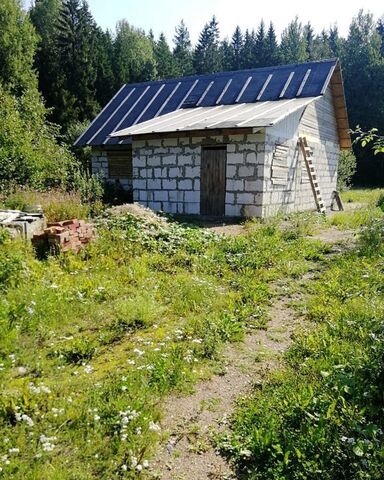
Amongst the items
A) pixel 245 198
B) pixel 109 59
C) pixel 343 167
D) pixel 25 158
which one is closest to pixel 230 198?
pixel 245 198

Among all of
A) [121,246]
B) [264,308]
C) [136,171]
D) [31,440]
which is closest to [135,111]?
[136,171]

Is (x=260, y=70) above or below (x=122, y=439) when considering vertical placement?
above

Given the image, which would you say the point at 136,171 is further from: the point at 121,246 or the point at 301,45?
the point at 301,45

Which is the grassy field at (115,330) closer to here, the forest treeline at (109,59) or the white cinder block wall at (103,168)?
the white cinder block wall at (103,168)

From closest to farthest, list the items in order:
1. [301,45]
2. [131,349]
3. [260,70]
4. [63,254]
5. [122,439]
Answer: [122,439] < [131,349] < [63,254] < [260,70] < [301,45]

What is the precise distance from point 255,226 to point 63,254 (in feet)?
16.5

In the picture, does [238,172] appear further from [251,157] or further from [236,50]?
[236,50]

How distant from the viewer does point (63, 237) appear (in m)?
6.37

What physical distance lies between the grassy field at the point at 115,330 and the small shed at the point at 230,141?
3.61m

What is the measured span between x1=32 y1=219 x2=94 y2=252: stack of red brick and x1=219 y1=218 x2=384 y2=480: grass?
4177mm

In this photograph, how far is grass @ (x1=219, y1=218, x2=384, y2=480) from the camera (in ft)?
7.36

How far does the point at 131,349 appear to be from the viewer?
12.8 feet

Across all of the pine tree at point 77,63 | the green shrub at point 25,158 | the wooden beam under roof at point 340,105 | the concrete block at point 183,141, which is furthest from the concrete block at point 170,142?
the pine tree at point 77,63

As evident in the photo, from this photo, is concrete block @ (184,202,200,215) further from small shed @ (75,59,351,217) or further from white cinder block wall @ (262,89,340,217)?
white cinder block wall @ (262,89,340,217)
